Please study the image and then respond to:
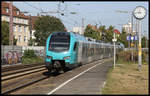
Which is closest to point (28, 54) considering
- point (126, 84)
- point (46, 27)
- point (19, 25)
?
point (46, 27)

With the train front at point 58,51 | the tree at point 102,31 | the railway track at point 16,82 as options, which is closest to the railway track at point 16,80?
the railway track at point 16,82

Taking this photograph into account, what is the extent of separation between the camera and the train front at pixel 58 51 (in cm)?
1808

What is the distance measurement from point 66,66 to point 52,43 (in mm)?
1801

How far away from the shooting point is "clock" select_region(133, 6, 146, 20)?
20500mm

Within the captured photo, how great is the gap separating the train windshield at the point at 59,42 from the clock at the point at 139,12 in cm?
549

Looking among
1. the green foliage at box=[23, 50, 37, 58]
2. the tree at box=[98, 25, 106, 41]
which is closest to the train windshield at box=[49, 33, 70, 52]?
the green foliage at box=[23, 50, 37, 58]

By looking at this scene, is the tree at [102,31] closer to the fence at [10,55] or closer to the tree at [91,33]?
the tree at [91,33]

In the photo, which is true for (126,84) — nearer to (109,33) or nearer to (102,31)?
(109,33)

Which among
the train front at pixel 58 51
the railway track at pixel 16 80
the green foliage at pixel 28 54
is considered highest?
the train front at pixel 58 51

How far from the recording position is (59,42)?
61.0ft

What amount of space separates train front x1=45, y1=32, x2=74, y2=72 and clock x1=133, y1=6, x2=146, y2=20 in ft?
17.9

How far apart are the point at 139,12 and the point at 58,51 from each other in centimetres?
694

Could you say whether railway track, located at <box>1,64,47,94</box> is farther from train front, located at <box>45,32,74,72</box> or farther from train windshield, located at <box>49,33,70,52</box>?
train windshield, located at <box>49,33,70,52</box>

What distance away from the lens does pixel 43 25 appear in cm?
5569
